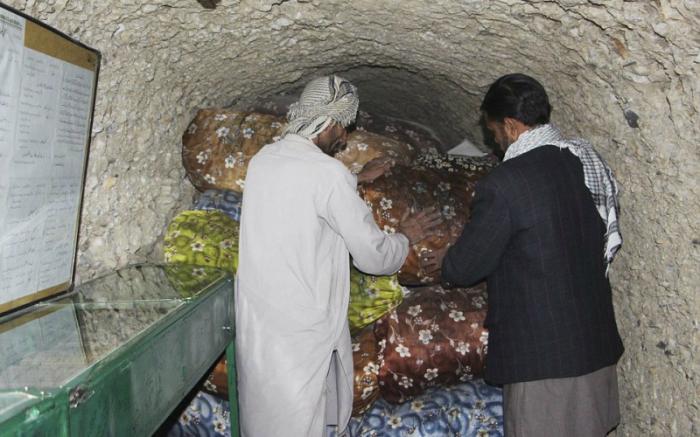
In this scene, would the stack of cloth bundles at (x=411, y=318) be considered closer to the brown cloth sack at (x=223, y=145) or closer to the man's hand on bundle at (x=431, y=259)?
the man's hand on bundle at (x=431, y=259)

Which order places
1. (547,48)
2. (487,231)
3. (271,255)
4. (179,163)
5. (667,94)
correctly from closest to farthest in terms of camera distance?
1. (667,94)
2. (487,231)
3. (271,255)
4. (547,48)
5. (179,163)

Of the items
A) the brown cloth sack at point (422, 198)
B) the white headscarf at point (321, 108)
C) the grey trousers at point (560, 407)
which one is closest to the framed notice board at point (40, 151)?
the white headscarf at point (321, 108)

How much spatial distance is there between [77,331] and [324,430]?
875 millimetres

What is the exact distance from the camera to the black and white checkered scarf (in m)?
1.86

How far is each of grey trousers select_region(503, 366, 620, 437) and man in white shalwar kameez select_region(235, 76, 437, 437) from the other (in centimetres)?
58

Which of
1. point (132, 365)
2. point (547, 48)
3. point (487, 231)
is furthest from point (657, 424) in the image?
point (132, 365)

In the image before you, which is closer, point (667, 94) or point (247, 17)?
point (667, 94)

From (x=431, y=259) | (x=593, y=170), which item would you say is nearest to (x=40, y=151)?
(x=431, y=259)

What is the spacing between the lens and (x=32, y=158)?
1515 mm

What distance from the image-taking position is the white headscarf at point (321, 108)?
1.94m

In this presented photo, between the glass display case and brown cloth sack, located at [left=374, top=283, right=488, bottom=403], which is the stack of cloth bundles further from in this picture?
the glass display case

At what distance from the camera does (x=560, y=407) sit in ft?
5.81

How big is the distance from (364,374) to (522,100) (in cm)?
112

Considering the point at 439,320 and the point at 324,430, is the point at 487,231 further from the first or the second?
the point at 324,430
